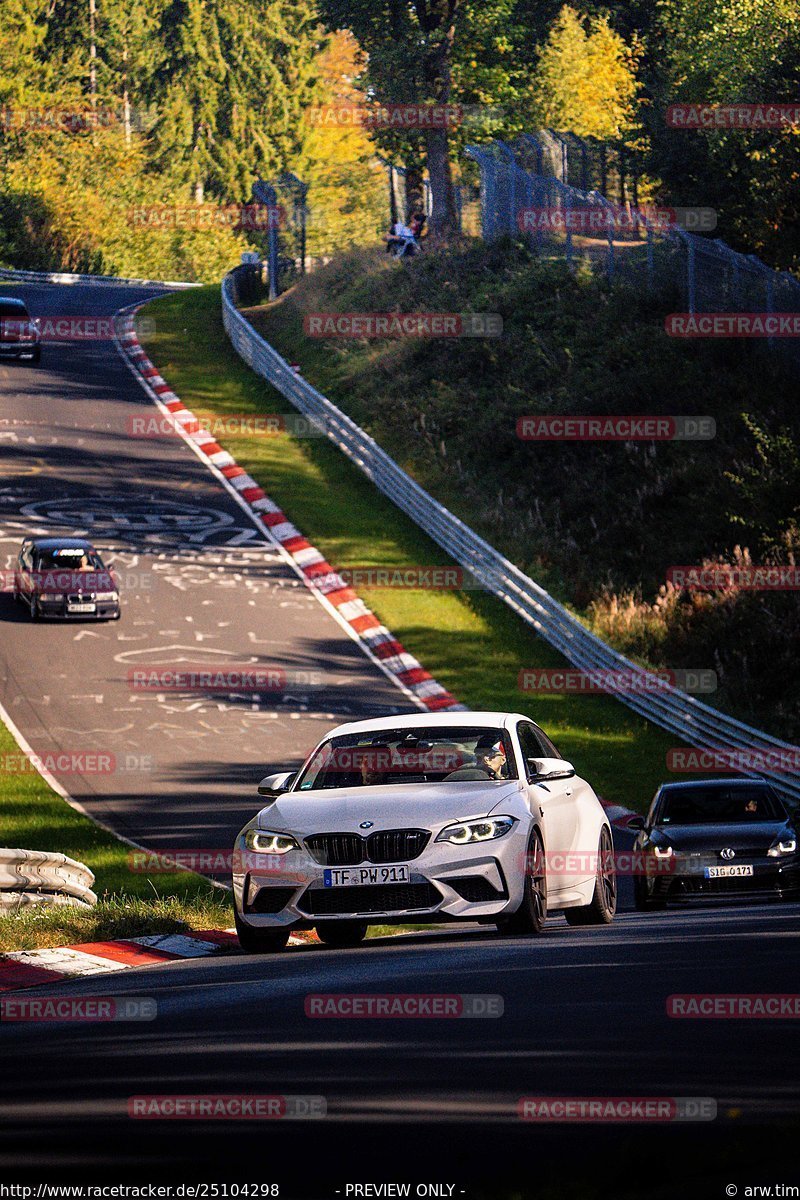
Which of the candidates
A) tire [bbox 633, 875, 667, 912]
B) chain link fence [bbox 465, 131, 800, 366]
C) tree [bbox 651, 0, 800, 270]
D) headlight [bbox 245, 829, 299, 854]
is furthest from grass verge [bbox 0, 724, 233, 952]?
tree [bbox 651, 0, 800, 270]

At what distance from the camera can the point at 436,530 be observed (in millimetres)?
36375

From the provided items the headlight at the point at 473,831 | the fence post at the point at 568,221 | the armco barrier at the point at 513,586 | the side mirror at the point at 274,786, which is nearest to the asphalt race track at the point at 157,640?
the armco barrier at the point at 513,586

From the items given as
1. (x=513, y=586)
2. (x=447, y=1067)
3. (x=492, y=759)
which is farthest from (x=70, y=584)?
(x=447, y=1067)

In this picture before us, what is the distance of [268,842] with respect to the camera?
10.9 meters

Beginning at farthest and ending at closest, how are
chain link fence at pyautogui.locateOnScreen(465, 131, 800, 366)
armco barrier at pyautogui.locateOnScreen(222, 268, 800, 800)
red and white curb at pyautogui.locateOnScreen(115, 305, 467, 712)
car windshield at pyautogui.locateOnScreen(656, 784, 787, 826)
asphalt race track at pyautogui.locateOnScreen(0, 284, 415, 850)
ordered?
chain link fence at pyautogui.locateOnScreen(465, 131, 800, 366) < red and white curb at pyautogui.locateOnScreen(115, 305, 467, 712) < armco barrier at pyautogui.locateOnScreen(222, 268, 800, 800) < asphalt race track at pyautogui.locateOnScreen(0, 284, 415, 850) < car windshield at pyautogui.locateOnScreen(656, 784, 787, 826)

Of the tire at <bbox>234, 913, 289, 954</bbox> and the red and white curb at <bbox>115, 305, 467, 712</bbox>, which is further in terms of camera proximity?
the red and white curb at <bbox>115, 305, 467, 712</bbox>

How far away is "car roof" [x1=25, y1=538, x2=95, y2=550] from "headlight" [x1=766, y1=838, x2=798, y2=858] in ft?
59.2

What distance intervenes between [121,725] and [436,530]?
12639 mm

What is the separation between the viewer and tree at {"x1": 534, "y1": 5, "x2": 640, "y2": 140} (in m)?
81.0

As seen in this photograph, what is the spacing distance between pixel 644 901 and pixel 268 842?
6010mm

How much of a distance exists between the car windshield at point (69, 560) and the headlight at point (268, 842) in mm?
20374

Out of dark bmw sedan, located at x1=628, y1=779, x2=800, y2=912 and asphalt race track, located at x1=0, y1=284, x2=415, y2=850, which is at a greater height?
dark bmw sedan, located at x1=628, y1=779, x2=800, y2=912

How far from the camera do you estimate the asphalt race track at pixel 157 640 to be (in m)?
22.5

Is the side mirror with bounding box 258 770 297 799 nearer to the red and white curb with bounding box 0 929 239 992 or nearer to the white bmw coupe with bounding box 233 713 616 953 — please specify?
the white bmw coupe with bounding box 233 713 616 953
